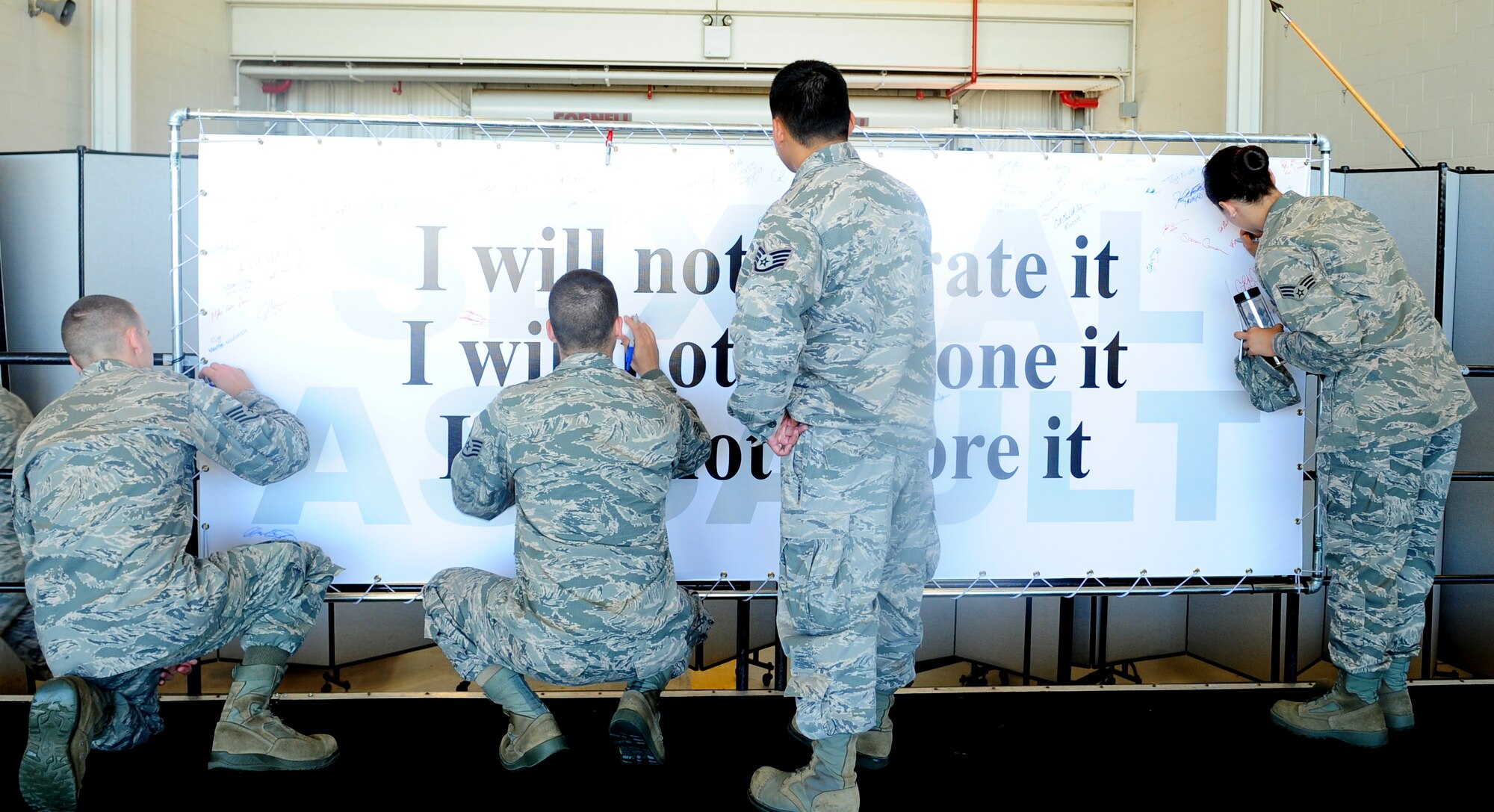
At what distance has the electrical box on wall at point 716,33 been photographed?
684 cm

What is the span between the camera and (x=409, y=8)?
679cm

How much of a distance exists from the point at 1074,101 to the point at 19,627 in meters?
7.37

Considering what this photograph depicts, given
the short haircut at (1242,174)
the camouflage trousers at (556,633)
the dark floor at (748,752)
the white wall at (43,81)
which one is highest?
the white wall at (43,81)

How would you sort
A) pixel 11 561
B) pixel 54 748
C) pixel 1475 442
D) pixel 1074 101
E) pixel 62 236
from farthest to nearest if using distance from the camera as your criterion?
pixel 1074 101
pixel 1475 442
pixel 62 236
pixel 11 561
pixel 54 748

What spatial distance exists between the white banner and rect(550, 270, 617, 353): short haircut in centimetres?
42

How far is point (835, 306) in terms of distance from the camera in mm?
2031

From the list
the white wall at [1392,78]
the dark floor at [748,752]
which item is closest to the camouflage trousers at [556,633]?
the dark floor at [748,752]

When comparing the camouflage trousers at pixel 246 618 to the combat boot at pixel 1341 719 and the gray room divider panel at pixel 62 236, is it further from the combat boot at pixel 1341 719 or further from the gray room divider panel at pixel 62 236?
the combat boot at pixel 1341 719

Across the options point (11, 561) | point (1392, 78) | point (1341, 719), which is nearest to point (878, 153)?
point (1341, 719)

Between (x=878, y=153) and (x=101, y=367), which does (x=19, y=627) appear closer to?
(x=101, y=367)

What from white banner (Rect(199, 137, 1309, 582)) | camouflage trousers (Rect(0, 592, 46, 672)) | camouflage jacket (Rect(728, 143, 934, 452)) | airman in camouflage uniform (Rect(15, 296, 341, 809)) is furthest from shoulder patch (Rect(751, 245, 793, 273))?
camouflage trousers (Rect(0, 592, 46, 672))

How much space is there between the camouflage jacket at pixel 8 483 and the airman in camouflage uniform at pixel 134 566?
2.72 feet

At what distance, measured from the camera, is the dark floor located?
2.20 meters

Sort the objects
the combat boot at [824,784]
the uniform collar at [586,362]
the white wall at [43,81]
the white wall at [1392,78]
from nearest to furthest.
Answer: the combat boot at [824,784] < the uniform collar at [586,362] < the white wall at [1392,78] < the white wall at [43,81]
